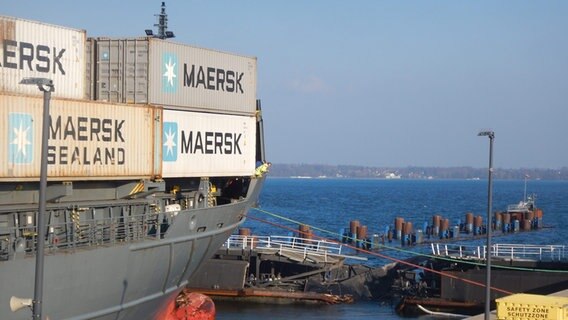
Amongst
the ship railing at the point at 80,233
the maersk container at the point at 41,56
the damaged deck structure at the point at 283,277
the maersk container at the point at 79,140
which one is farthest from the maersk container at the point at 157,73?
the damaged deck structure at the point at 283,277

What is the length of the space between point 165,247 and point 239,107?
22.1ft

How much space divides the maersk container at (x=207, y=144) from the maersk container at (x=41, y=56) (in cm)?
380

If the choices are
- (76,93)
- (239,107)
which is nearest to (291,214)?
(239,107)

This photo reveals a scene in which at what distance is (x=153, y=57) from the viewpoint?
29.6m

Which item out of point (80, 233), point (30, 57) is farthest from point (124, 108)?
point (80, 233)

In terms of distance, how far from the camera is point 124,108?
2806 centimetres

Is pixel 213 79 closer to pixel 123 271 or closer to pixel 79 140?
pixel 79 140

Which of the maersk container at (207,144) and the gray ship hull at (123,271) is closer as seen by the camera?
the gray ship hull at (123,271)

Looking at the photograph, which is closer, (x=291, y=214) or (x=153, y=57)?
(x=153, y=57)

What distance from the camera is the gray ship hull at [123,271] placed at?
22886 mm

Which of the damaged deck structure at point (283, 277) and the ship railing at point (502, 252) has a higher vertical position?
the ship railing at point (502, 252)

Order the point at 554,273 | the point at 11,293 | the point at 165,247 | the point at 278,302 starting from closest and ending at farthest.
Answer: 1. the point at 11,293
2. the point at 165,247
3. the point at 554,273
4. the point at 278,302

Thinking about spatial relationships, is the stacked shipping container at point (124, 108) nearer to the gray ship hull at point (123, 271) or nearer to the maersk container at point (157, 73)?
the maersk container at point (157, 73)

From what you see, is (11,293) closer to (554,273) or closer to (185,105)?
(185,105)
